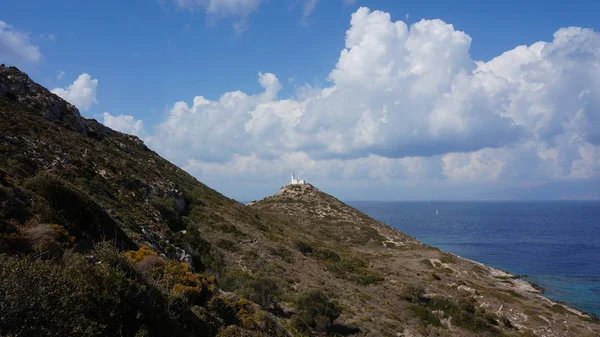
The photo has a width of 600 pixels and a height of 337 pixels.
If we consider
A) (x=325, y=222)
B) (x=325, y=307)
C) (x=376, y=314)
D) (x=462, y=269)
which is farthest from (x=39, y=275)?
(x=325, y=222)

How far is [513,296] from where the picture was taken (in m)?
40.3

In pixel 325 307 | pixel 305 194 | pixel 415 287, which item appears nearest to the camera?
pixel 325 307

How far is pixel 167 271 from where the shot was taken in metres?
11.7

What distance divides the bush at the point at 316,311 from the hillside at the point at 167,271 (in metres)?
0.08

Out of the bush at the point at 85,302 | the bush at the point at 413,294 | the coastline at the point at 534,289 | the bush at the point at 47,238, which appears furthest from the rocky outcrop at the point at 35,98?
the coastline at the point at 534,289

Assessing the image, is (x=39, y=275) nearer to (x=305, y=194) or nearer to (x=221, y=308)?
(x=221, y=308)

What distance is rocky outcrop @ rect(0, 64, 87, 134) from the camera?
122 ft

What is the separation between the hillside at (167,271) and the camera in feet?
22.7

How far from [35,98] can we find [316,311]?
39.4 meters

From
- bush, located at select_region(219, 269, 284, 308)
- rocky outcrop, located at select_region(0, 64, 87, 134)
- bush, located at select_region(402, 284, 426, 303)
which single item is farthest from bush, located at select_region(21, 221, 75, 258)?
rocky outcrop, located at select_region(0, 64, 87, 134)

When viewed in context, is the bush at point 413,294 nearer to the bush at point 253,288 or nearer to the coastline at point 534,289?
the bush at point 253,288

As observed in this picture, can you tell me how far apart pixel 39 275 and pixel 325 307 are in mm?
16967

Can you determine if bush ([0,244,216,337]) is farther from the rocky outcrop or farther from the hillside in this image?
the rocky outcrop

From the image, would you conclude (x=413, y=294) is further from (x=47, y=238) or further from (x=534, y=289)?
(x=534, y=289)
